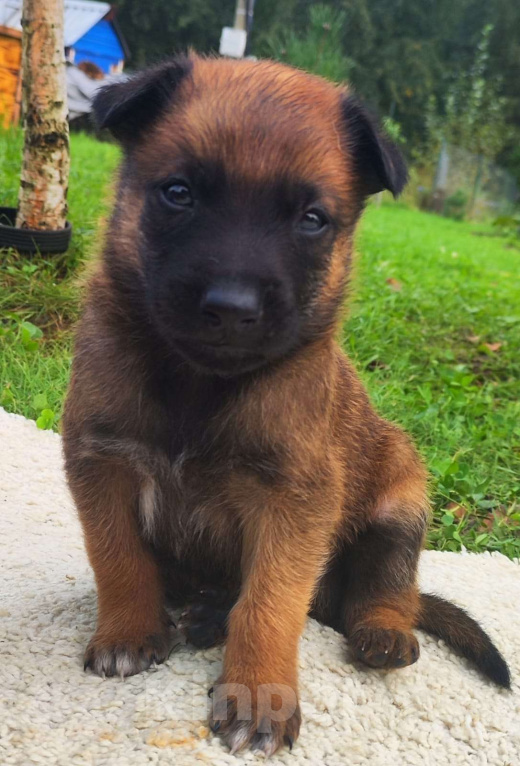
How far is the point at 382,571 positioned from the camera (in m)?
2.77

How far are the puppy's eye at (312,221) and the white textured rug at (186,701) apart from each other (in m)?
1.35

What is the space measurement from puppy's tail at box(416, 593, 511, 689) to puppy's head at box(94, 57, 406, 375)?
119 centimetres

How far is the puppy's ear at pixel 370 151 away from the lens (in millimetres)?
2410

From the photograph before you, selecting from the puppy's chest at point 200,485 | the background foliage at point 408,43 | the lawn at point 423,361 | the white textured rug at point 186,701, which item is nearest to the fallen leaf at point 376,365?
the lawn at point 423,361

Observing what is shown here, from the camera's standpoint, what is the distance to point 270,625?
7.25ft

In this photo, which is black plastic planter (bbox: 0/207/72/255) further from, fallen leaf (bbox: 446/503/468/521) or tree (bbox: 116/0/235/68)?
tree (bbox: 116/0/235/68)

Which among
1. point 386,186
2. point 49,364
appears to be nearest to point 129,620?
point 386,186

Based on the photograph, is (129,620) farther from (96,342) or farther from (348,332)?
(348,332)

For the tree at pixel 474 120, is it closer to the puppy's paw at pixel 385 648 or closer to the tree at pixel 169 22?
the tree at pixel 169 22

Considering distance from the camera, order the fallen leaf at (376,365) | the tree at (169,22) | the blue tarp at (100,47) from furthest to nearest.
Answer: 1. the tree at (169,22)
2. the blue tarp at (100,47)
3. the fallen leaf at (376,365)

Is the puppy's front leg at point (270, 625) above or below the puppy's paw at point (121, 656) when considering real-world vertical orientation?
above

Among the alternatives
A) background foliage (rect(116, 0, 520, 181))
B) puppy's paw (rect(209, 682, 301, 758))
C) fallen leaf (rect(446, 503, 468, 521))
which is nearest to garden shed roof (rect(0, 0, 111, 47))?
background foliage (rect(116, 0, 520, 181))

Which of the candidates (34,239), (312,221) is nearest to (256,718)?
(312,221)

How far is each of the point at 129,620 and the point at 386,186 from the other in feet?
5.11
